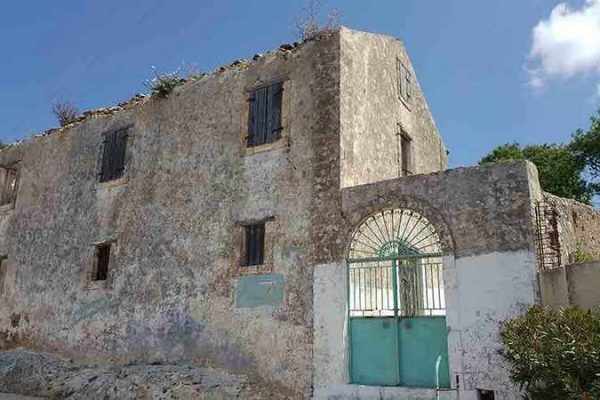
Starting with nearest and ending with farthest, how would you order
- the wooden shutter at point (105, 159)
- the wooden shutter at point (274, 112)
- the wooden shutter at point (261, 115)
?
1. the wooden shutter at point (274, 112)
2. the wooden shutter at point (261, 115)
3. the wooden shutter at point (105, 159)

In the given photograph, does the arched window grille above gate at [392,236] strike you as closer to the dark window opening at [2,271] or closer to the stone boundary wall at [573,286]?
the stone boundary wall at [573,286]

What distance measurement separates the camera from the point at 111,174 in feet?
48.1

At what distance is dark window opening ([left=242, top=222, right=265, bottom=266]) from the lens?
11.3m

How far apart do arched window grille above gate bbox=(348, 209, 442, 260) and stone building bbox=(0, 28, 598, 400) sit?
4 centimetres

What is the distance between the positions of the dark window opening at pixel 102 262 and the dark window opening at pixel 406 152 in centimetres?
755

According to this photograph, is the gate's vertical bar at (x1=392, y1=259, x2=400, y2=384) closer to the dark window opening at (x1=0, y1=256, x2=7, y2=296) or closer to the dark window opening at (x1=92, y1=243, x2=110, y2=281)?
the dark window opening at (x1=92, y1=243, x2=110, y2=281)

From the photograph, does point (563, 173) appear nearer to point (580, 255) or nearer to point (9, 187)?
point (580, 255)

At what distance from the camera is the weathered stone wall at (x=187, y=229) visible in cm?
1073

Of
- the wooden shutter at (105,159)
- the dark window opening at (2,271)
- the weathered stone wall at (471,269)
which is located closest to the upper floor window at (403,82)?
the weathered stone wall at (471,269)

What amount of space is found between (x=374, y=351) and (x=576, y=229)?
4.46 m

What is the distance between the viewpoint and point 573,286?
789cm

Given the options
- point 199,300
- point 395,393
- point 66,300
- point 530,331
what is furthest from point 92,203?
point 530,331

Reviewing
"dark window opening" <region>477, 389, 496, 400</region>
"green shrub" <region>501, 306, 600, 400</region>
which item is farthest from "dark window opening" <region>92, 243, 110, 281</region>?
"green shrub" <region>501, 306, 600, 400</region>

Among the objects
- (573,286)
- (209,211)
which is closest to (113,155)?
(209,211)
